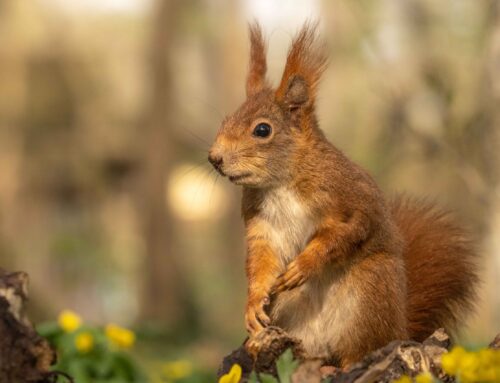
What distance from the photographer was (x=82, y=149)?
16672mm

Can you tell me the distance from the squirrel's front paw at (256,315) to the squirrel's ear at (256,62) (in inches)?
35.5

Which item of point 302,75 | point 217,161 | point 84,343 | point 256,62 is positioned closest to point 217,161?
point 217,161

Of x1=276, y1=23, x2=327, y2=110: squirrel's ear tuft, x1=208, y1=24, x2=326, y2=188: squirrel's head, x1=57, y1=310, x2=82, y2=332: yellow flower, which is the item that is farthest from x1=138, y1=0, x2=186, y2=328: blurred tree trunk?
x1=276, y1=23, x2=327, y2=110: squirrel's ear tuft

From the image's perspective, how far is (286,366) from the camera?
263cm

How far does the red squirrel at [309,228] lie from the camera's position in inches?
131

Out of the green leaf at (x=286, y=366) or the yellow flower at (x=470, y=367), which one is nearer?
the yellow flower at (x=470, y=367)

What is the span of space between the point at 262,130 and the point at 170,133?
820 centimetres

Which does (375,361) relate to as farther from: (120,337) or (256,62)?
(120,337)

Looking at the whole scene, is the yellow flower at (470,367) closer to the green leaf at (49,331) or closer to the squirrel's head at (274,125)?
the squirrel's head at (274,125)

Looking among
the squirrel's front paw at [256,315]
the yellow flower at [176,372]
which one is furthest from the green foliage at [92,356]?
the squirrel's front paw at [256,315]

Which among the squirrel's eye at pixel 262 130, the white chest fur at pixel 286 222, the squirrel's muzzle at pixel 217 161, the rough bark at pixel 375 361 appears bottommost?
the rough bark at pixel 375 361

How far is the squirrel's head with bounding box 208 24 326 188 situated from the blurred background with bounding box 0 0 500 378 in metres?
1.54

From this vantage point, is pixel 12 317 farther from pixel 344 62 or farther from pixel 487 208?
pixel 344 62

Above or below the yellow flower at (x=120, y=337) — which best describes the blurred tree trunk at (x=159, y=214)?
above
